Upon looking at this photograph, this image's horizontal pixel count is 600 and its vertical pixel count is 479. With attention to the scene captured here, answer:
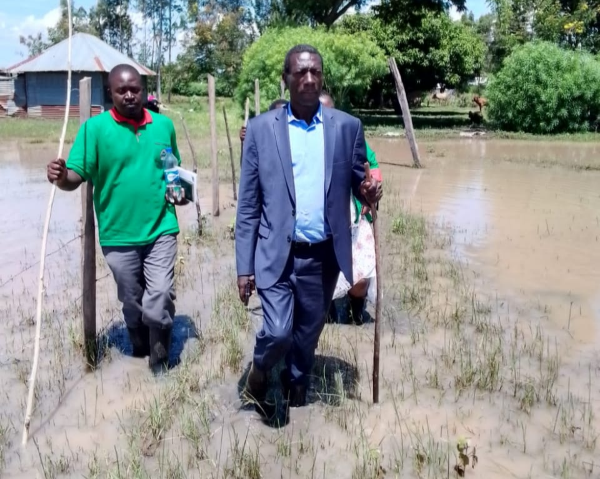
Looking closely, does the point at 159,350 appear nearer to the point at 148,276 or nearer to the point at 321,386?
the point at 148,276

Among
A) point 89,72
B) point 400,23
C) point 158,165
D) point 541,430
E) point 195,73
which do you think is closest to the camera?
point 541,430

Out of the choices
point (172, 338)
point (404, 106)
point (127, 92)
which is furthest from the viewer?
point (404, 106)

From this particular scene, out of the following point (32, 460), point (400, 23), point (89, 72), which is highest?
point (400, 23)

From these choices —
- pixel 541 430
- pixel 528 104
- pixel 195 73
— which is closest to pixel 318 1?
pixel 528 104

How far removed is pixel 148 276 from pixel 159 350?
1.61ft

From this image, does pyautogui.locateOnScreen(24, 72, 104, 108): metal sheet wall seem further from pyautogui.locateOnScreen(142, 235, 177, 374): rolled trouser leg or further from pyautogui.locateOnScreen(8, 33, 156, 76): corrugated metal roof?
pyautogui.locateOnScreen(142, 235, 177, 374): rolled trouser leg

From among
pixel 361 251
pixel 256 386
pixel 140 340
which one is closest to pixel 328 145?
pixel 256 386

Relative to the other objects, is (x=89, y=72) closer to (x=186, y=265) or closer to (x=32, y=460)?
(x=186, y=265)

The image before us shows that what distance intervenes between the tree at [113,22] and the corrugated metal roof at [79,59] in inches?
827

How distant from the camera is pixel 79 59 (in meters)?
31.1

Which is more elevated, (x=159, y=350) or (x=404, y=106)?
(x=404, y=106)

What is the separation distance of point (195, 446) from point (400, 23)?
26.5m

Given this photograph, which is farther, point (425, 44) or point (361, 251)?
point (425, 44)

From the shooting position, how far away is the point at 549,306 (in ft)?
19.2
